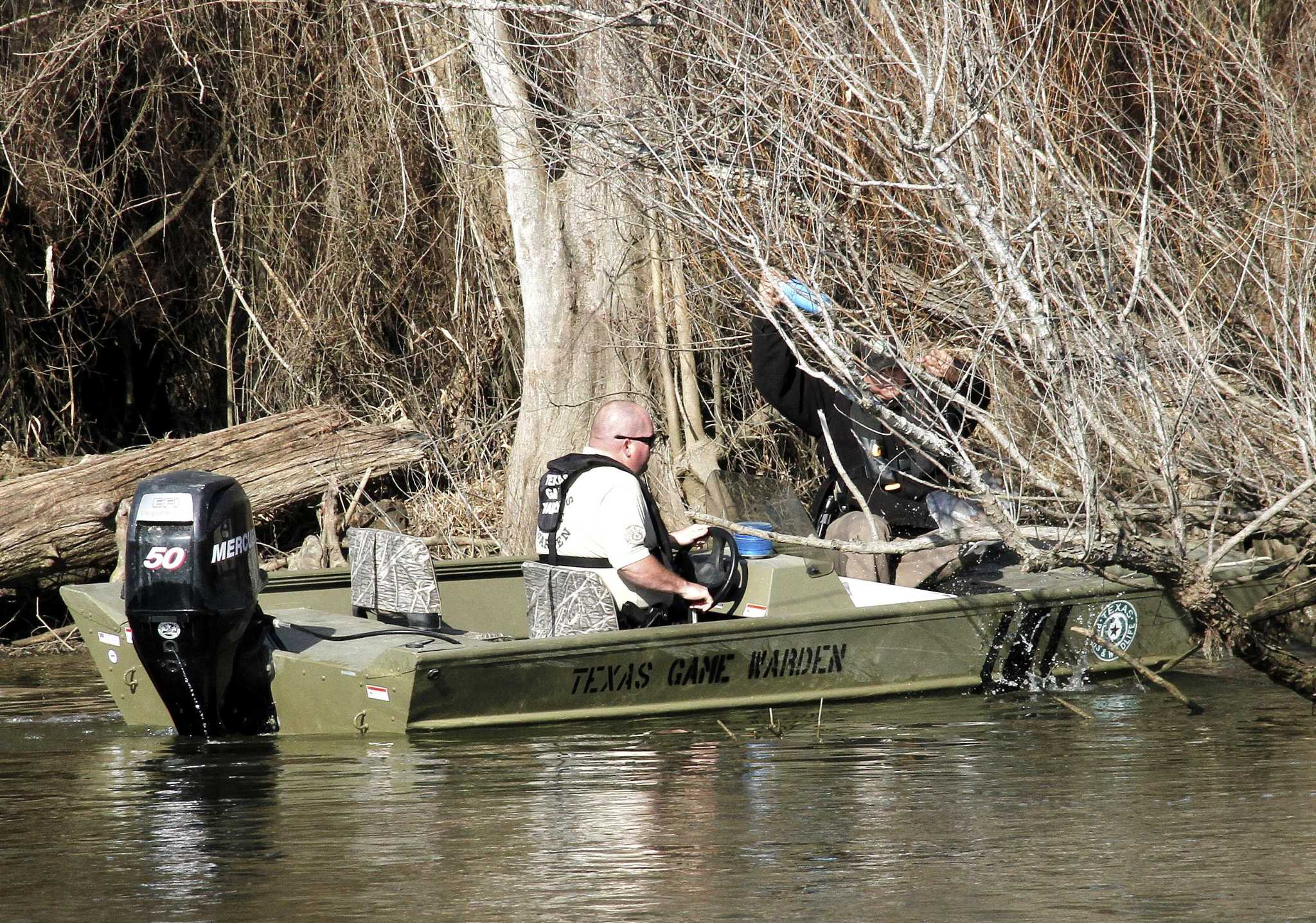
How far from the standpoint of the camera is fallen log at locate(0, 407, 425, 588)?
10352mm

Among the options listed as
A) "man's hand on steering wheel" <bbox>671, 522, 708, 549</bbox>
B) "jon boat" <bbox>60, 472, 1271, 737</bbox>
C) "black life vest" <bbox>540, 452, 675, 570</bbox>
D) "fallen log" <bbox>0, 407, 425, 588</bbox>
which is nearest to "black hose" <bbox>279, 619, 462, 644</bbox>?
"jon boat" <bbox>60, 472, 1271, 737</bbox>

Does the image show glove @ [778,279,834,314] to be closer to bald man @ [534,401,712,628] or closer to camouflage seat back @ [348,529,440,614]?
bald man @ [534,401,712,628]

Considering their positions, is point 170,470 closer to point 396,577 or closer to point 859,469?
point 396,577

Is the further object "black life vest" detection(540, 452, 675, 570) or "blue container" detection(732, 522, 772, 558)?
"blue container" detection(732, 522, 772, 558)

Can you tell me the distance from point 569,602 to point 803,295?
1.76 m

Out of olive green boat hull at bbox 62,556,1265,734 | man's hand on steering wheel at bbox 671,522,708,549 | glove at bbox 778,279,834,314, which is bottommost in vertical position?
olive green boat hull at bbox 62,556,1265,734

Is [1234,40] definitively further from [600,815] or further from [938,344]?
[600,815]

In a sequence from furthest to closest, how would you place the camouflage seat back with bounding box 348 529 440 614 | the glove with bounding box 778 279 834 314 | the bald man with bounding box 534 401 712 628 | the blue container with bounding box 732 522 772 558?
the blue container with bounding box 732 522 772 558 → the camouflage seat back with bounding box 348 529 440 614 → the bald man with bounding box 534 401 712 628 → the glove with bounding box 778 279 834 314

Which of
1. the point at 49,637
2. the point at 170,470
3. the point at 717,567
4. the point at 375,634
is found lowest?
the point at 49,637

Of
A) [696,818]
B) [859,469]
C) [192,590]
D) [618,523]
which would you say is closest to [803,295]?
[618,523]

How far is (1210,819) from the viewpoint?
581 cm

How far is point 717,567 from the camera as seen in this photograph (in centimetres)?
828

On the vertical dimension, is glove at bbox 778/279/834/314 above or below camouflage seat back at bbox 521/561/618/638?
above

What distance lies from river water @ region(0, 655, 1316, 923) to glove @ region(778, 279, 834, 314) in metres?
1.72
